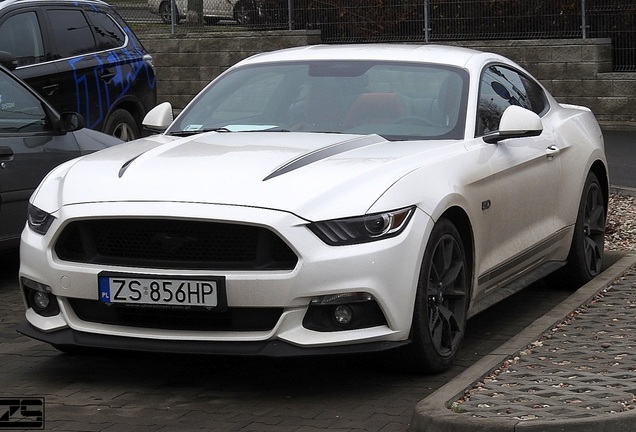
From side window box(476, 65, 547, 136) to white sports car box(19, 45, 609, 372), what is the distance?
59 mm

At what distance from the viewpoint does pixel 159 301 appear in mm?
6094

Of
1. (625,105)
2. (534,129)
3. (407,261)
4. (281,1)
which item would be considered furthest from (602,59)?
(407,261)

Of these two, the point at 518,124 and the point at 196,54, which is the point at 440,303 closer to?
the point at 518,124

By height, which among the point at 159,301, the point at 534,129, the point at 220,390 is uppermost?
the point at 534,129

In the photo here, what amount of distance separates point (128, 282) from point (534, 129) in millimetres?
2391

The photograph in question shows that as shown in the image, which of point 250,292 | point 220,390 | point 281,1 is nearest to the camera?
point 250,292

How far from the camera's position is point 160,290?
609cm

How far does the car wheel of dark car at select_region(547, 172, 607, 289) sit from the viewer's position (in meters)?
8.78

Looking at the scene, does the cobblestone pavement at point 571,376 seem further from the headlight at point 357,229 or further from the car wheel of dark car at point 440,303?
the headlight at point 357,229

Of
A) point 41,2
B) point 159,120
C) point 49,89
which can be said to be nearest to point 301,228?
point 159,120

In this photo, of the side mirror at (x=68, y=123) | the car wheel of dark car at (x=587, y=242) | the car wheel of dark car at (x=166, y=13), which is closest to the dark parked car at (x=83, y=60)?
the side mirror at (x=68, y=123)

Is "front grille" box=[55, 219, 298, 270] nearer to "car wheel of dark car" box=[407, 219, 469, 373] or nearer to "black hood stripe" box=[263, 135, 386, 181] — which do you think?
"black hood stripe" box=[263, 135, 386, 181]

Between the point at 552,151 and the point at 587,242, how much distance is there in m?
0.99

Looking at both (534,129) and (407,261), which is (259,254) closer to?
(407,261)
